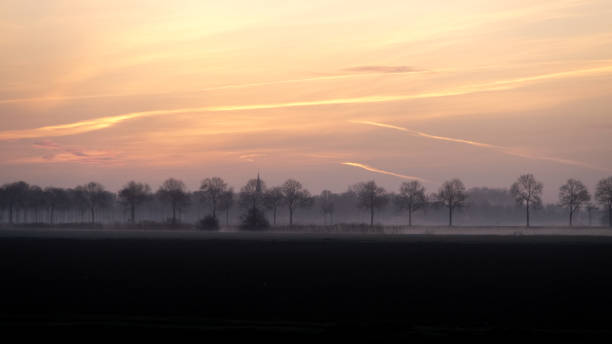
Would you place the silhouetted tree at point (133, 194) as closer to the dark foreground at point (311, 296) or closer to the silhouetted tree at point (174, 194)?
the silhouetted tree at point (174, 194)

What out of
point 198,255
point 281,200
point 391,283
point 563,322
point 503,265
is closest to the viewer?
point 563,322

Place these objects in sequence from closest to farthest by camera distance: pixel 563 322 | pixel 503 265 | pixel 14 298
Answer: pixel 563 322 < pixel 14 298 < pixel 503 265

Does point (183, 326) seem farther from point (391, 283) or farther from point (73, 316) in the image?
point (391, 283)

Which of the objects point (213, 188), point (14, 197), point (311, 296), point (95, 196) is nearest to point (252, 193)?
point (213, 188)

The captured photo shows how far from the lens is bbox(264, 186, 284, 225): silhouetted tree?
150500mm

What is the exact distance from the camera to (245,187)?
162 meters

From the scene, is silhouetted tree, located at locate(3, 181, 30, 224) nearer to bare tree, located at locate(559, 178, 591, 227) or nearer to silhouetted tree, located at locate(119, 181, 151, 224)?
silhouetted tree, located at locate(119, 181, 151, 224)

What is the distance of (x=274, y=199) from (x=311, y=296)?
12456 cm

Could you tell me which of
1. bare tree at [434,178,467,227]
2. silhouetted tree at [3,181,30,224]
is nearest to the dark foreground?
bare tree at [434,178,467,227]

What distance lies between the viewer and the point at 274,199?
151500 millimetres

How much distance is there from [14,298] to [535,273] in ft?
83.5

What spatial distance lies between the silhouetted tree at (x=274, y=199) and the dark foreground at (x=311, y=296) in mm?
105618

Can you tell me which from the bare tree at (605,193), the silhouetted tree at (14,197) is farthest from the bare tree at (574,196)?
the silhouetted tree at (14,197)

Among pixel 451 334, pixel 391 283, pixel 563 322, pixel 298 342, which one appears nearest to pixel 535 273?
pixel 391 283
